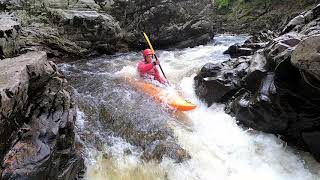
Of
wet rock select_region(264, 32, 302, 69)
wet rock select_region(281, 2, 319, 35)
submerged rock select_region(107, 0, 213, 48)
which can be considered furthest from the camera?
submerged rock select_region(107, 0, 213, 48)

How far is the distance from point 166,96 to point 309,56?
4.14 metres

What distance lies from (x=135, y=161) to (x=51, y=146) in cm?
174

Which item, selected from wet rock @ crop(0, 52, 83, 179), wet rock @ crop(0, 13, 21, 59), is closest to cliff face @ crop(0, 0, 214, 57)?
wet rock @ crop(0, 13, 21, 59)

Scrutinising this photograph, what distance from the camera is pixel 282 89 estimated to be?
619cm

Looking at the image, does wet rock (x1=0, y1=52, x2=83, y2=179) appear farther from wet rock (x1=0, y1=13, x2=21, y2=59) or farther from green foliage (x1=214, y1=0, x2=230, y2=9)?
green foliage (x1=214, y1=0, x2=230, y2=9)

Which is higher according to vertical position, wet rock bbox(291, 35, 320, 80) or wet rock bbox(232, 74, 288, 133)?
wet rock bbox(291, 35, 320, 80)

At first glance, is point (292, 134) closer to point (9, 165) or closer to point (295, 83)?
point (295, 83)

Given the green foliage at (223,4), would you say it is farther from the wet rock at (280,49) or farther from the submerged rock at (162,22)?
the wet rock at (280,49)

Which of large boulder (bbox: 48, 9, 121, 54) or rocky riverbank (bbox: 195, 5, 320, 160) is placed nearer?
rocky riverbank (bbox: 195, 5, 320, 160)

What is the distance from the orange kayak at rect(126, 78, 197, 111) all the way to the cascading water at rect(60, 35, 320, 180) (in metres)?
0.22

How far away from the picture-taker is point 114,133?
273 inches

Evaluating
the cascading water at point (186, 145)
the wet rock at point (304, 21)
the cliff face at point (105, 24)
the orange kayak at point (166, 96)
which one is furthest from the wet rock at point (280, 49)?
the cliff face at point (105, 24)

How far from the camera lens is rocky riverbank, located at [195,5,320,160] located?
5.51m

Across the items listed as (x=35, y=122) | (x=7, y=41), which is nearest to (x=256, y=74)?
(x=35, y=122)
